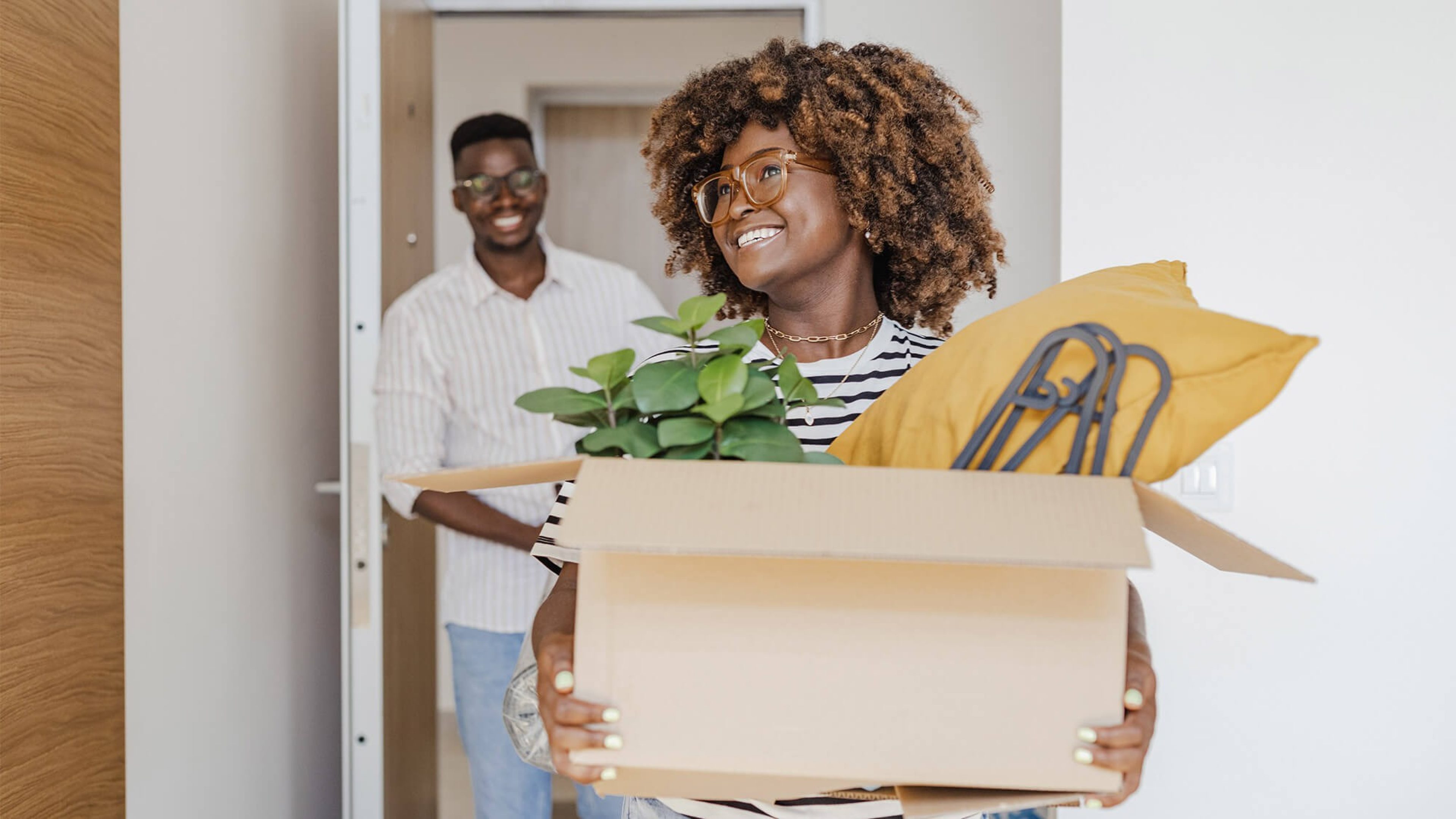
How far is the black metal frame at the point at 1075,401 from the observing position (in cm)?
69

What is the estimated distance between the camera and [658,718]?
71 centimetres

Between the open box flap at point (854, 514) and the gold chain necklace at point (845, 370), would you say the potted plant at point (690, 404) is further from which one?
the gold chain necklace at point (845, 370)

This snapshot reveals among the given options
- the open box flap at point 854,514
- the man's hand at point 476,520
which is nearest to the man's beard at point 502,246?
the man's hand at point 476,520

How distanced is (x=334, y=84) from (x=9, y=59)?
4.54 feet

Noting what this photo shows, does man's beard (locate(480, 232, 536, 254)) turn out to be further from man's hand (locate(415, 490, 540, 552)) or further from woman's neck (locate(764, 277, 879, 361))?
woman's neck (locate(764, 277, 879, 361))

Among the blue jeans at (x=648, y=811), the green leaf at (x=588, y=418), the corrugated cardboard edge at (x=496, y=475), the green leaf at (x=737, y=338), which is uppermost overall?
the green leaf at (x=737, y=338)

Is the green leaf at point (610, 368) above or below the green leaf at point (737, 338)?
below

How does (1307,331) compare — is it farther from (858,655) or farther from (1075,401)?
(858,655)

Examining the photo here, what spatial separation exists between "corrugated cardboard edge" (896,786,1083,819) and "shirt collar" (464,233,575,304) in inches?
68.6

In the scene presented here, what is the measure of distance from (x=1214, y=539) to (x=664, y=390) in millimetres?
358

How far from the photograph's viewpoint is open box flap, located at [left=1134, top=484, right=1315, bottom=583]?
26.2 inches

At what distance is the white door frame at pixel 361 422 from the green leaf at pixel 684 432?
Answer: 1.64 metres

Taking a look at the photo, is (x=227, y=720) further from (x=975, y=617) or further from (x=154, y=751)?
(x=975, y=617)

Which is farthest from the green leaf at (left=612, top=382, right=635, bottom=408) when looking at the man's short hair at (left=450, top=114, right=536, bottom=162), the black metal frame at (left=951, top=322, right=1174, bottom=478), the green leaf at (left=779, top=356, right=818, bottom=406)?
the man's short hair at (left=450, top=114, right=536, bottom=162)
